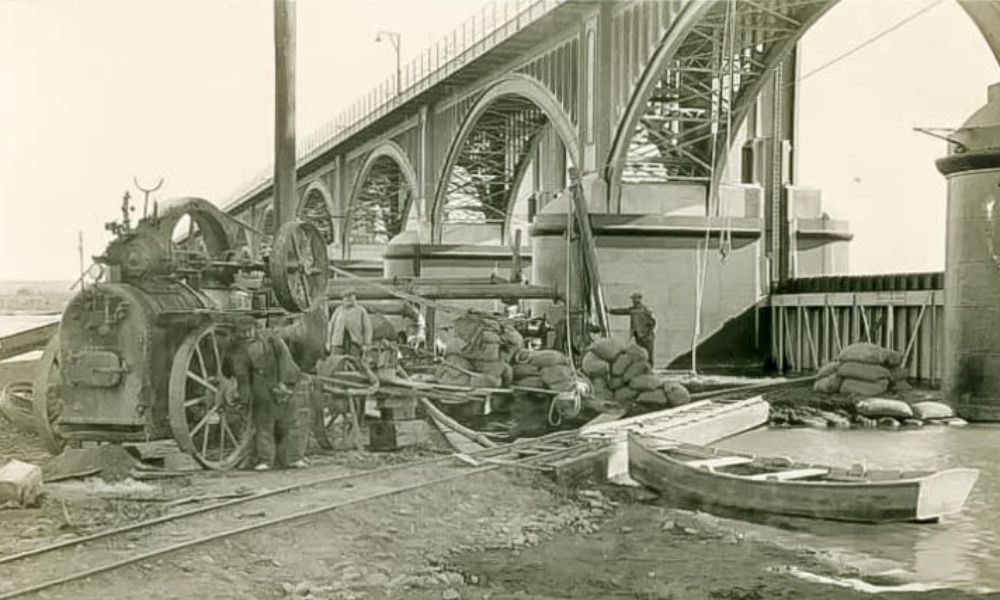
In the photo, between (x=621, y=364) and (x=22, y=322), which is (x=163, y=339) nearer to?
(x=22, y=322)

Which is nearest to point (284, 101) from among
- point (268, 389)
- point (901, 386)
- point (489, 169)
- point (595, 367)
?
point (268, 389)

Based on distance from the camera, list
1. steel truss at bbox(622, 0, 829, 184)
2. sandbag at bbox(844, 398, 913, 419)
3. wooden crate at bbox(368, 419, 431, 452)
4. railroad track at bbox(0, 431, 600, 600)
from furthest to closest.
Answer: steel truss at bbox(622, 0, 829, 184) < sandbag at bbox(844, 398, 913, 419) < wooden crate at bbox(368, 419, 431, 452) < railroad track at bbox(0, 431, 600, 600)

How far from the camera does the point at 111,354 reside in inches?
269

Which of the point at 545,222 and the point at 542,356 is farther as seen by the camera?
the point at 545,222

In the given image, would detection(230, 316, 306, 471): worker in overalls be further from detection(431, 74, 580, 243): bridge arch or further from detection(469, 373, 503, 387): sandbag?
detection(431, 74, 580, 243): bridge arch

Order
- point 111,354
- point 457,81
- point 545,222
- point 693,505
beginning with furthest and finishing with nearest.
Answer: point 545,222 < point 457,81 < point 693,505 < point 111,354

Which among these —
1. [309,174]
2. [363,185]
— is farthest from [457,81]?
[309,174]

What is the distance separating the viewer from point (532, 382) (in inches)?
468

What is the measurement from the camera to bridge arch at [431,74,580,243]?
14.9 metres

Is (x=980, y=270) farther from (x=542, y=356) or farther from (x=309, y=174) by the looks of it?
(x=309, y=174)

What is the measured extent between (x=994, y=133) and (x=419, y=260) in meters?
6.37

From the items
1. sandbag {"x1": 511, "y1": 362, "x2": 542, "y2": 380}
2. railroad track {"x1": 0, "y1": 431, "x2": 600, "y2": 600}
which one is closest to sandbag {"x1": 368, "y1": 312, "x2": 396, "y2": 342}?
→ sandbag {"x1": 511, "y1": 362, "x2": 542, "y2": 380}

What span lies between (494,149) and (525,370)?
7.74 m

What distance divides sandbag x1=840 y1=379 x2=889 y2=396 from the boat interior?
13.7ft
